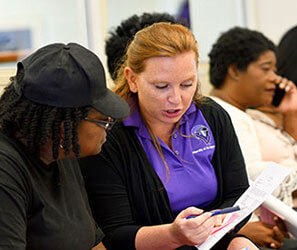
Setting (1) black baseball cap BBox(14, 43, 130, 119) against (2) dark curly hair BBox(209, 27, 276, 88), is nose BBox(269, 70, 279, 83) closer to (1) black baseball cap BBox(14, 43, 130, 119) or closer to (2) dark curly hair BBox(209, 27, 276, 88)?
(2) dark curly hair BBox(209, 27, 276, 88)

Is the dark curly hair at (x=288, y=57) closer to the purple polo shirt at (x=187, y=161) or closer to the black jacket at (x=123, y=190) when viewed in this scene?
the purple polo shirt at (x=187, y=161)

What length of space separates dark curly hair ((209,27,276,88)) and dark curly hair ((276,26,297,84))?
248 millimetres

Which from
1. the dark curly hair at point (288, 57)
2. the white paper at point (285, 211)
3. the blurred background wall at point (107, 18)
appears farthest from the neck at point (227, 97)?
the white paper at point (285, 211)

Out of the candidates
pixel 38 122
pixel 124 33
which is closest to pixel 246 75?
pixel 124 33

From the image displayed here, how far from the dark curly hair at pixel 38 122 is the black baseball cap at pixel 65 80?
0.06 feet

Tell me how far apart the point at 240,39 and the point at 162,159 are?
103 cm

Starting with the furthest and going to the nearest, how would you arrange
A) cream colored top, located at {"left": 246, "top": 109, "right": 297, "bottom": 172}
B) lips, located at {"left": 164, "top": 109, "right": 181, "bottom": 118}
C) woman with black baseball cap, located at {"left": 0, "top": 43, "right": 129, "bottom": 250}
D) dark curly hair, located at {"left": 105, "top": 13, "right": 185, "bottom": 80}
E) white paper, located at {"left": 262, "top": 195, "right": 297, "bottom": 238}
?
1. cream colored top, located at {"left": 246, "top": 109, "right": 297, "bottom": 172}
2. dark curly hair, located at {"left": 105, "top": 13, "right": 185, "bottom": 80}
3. white paper, located at {"left": 262, "top": 195, "right": 297, "bottom": 238}
4. lips, located at {"left": 164, "top": 109, "right": 181, "bottom": 118}
5. woman with black baseball cap, located at {"left": 0, "top": 43, "right": 129, "bottom": 250}

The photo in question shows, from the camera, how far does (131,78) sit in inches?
64.6

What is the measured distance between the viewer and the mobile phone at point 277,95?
8.29 feet

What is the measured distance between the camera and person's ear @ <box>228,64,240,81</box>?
7.97 feet

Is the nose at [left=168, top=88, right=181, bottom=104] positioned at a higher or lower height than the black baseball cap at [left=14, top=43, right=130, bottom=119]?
lower

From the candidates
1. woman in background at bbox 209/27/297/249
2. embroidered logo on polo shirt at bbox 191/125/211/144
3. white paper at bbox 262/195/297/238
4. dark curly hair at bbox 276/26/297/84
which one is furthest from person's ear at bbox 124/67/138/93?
dark curly hair at bbox 276/26/297/84

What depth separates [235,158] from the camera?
179 cm

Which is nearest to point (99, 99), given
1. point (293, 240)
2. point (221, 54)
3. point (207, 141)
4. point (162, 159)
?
point (162, 159)
